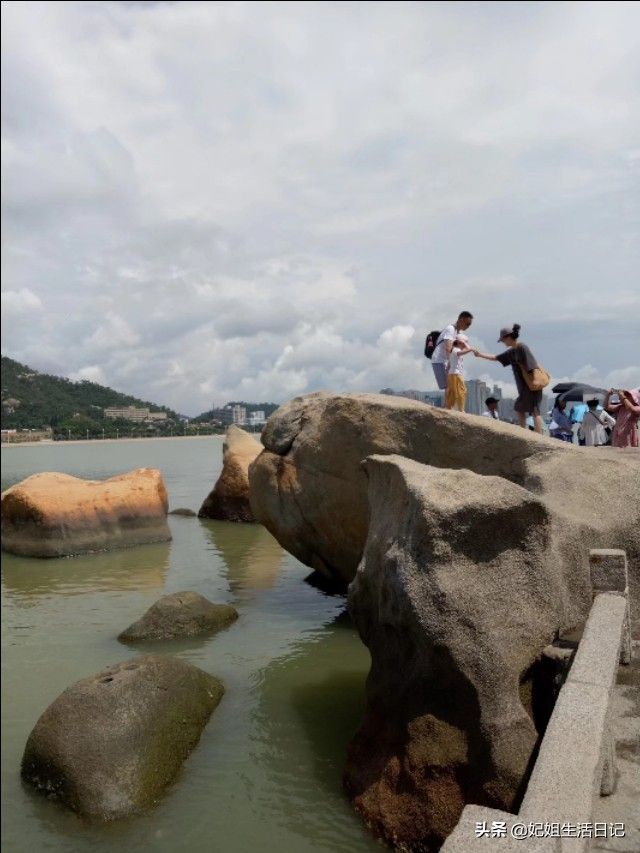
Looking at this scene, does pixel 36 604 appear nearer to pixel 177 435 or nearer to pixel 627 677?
pixel 627 677

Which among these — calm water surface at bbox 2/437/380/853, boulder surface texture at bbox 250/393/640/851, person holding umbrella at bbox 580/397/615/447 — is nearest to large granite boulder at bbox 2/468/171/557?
calm water surface at bbox 2/437/380/853

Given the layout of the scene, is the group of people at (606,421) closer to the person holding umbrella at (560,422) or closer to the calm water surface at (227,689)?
the person holding umbrella at (560,422)

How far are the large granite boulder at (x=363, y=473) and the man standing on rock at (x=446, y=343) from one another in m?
1.77

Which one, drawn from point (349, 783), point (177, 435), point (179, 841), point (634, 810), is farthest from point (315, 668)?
point (177, 435)

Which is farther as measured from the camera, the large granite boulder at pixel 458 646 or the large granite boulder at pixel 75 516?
the large granite boulder at pixel 75 516

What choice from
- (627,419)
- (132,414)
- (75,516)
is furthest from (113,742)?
(132,414)

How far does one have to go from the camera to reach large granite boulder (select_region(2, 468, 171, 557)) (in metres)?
16.5

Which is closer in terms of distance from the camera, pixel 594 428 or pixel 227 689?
pixel 227 689

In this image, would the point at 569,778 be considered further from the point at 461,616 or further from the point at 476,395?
the point at 476,395

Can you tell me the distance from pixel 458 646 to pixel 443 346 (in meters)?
6.65

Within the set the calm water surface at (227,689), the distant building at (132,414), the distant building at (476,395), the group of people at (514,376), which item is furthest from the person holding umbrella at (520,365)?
the distant building at (132,414)

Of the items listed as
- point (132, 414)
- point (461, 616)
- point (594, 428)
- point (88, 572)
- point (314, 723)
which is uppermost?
point (132, 414)

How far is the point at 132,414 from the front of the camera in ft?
220

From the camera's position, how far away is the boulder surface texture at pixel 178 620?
984 cm
